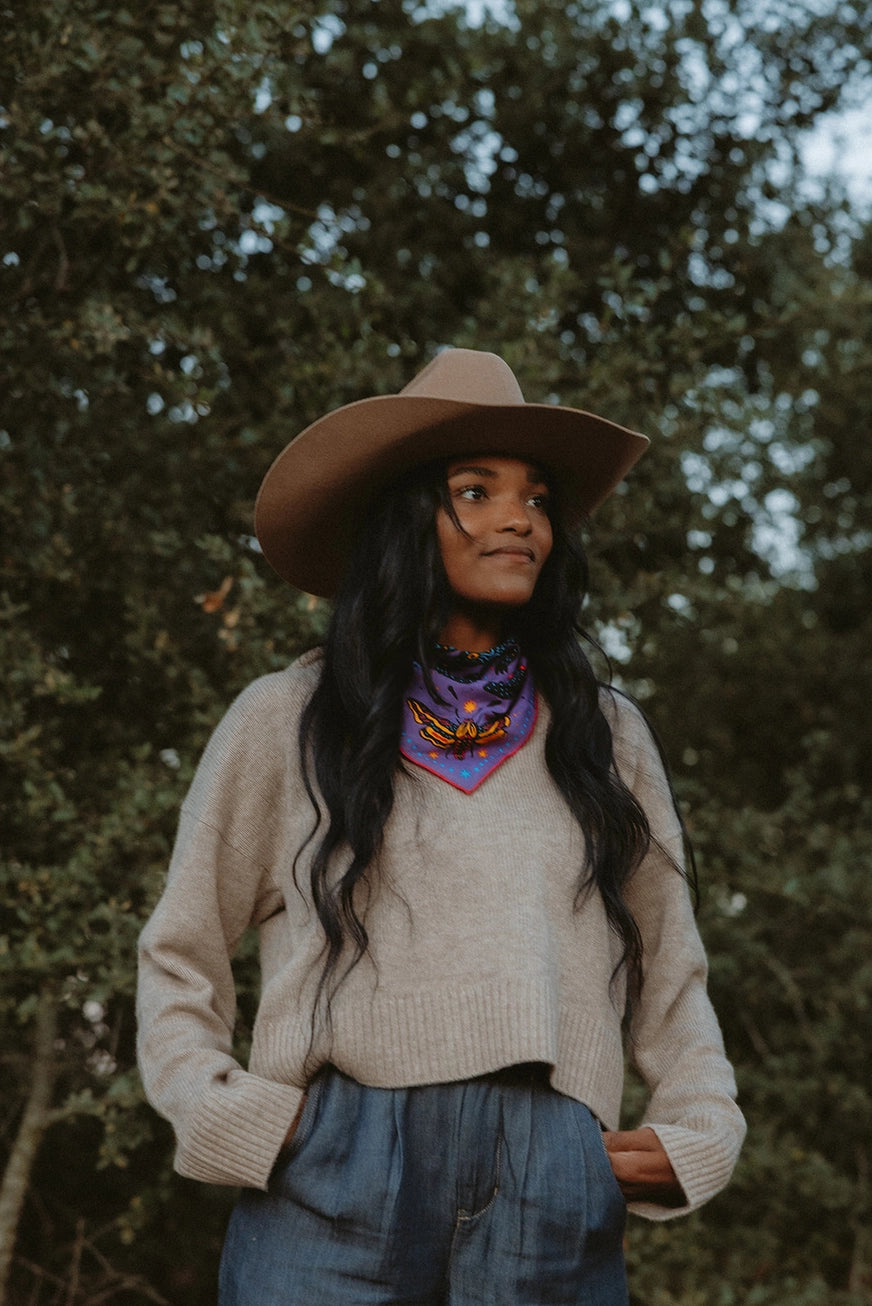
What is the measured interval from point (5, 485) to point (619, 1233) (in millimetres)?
2573

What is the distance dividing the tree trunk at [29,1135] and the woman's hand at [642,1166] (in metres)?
2.07

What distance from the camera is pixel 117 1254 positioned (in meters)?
4.06

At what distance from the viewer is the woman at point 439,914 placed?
1.84m

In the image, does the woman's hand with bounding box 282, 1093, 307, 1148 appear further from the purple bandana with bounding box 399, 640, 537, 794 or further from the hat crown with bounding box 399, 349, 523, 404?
the hat crown with bounding box 399, 349, 523, 404

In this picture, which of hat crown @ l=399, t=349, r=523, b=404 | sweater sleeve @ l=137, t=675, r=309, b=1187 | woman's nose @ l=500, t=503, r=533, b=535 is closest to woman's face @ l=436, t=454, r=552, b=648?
woman's nose @ l=500, t=503, r=533, b=535

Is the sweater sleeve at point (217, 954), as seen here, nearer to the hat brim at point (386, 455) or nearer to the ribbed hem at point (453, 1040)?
the ribbed hem at point (453, 1040)

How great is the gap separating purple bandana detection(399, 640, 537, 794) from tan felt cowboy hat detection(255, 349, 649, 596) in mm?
350

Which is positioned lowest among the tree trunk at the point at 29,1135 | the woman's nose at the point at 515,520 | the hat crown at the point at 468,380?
the tree trunk at the point at 29,1135

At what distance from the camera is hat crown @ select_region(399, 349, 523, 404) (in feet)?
7.43

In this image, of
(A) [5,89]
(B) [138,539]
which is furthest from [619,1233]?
(A) [5,89]

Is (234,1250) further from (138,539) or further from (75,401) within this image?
(75,401)

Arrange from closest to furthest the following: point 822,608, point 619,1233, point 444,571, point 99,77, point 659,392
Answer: point 619,1233
point 444,571
point 99,77
point 659,392
point 822,608

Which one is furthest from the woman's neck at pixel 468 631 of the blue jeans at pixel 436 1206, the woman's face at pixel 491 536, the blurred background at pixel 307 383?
the blurred background at pixel 307 383

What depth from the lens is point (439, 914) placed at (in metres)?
1.99
